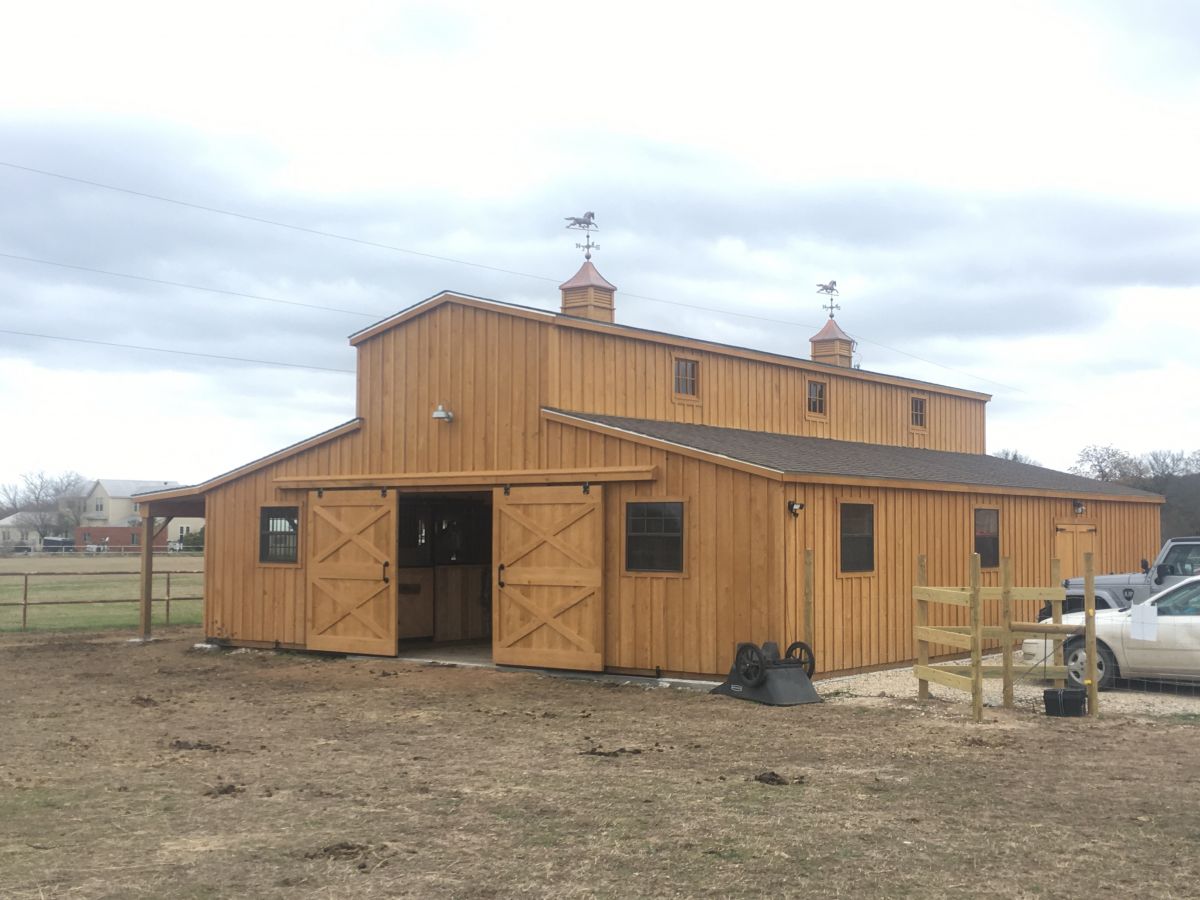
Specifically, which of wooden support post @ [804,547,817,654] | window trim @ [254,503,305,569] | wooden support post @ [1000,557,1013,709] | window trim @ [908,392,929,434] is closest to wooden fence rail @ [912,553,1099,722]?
wooden support post @ [1000,557,1013,709]

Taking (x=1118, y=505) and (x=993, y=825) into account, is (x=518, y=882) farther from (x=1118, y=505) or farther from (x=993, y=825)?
(x=1118, y=505)

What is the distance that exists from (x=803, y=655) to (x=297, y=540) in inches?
360

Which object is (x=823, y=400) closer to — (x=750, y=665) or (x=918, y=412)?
(x=918, y=412)

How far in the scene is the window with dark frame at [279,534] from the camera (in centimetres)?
2022

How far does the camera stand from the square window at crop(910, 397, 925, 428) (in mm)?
27013

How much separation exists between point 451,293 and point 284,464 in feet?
14.4

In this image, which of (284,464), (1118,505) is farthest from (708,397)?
(1118,505)

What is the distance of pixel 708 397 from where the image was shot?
21.0 metres

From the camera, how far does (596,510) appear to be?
16.5 meters

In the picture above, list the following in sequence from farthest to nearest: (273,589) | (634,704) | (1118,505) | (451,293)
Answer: (1118,505) < (273,589) < (451,293) < (634,704)

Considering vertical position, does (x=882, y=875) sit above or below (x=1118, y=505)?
below

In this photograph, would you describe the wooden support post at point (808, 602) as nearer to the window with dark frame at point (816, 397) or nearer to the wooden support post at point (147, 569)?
the window with dark frame at point (816, 397)

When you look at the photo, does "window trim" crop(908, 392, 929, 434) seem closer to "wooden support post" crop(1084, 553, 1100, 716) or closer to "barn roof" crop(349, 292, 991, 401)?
"barn roof" crop(349, 292, 991, 401)

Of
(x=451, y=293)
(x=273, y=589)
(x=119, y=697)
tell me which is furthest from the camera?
(x=273, y=589)
